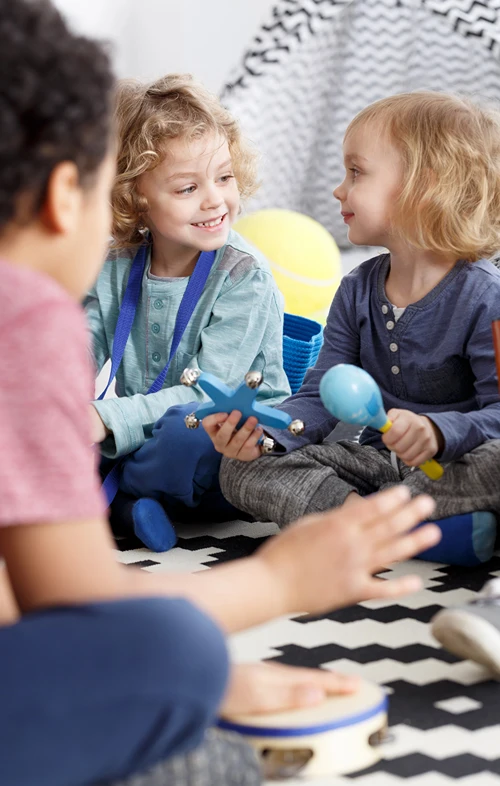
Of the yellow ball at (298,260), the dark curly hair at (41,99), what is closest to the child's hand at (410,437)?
the dark curly hair at (41,99)

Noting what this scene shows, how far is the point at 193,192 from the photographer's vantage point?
1.44 m

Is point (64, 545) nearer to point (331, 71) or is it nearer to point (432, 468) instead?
point (432, 468)

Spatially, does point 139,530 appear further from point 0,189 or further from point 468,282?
point 0,189

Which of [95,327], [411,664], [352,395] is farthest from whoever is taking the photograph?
[95,327]

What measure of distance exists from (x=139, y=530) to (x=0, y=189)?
29.9 inches

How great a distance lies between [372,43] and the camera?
2549mm

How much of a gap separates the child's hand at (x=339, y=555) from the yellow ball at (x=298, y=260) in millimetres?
1353

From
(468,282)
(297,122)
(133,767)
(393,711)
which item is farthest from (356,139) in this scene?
(297,122)

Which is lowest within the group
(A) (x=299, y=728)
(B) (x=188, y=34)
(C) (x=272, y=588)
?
(A) (x=299, y=728)

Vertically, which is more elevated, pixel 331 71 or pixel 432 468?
pixel 331 71

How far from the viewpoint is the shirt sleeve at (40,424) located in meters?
0.54

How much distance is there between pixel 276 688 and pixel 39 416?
0.26 metres

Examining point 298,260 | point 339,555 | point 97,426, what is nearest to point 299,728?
point 339,555

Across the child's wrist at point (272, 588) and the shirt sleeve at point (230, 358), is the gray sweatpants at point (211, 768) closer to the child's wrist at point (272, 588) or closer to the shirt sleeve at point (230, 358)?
the child's wrist at point (272, 588)
